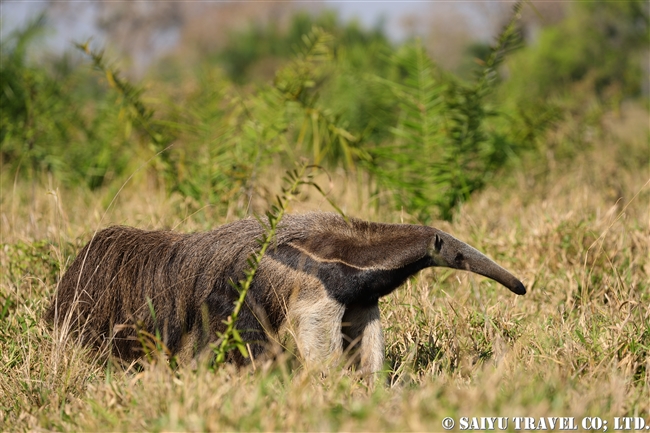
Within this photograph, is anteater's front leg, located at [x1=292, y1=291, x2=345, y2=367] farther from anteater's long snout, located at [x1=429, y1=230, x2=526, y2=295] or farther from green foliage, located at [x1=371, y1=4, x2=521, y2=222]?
green foliage, located at [x1=371, y1=4, x2=521, y2=222]

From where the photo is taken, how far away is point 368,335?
13.7 feet

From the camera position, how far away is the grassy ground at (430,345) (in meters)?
2.94

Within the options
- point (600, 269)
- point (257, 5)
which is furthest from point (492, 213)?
point (257, 5)

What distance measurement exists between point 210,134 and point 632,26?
39.6 feet

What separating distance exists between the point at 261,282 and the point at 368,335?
25.9 inches

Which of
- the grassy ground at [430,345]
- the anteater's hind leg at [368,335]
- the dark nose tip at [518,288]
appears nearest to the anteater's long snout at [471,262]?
the dark nose tip at [518,288]

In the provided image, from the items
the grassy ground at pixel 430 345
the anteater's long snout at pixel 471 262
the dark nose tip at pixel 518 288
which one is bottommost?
the grassy ground at pixel 430 345

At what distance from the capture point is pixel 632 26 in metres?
16.2

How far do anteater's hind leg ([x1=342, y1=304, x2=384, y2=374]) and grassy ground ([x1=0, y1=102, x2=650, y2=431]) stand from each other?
12 centimetres

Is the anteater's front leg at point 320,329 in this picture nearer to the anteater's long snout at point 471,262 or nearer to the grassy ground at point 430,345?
the grassy ground at point 430,345

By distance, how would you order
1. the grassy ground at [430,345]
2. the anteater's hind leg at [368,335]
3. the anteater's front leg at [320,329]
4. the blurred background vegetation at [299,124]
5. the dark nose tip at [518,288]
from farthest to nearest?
the blurred background vegetation at [299,124], the dark nose tip at [518,288], the anteater's hind leg at [368,335], the anteater's front leg at [320,329], the grassy ground at [430,345]

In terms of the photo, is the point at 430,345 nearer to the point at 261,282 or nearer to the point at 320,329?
the point at 320,329

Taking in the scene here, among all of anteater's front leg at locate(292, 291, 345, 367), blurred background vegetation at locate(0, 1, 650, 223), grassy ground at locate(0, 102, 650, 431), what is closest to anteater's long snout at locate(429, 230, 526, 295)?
grassy ground at locate(0, 102, 650, 431)

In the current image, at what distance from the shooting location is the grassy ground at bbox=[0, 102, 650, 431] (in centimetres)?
294
